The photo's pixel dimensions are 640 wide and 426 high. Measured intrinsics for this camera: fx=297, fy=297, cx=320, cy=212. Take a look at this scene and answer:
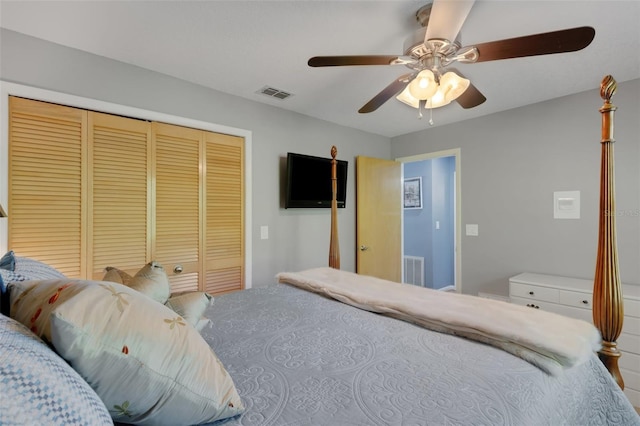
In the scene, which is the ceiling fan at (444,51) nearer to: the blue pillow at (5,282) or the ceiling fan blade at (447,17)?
the ceiling fan blade at (447,17)

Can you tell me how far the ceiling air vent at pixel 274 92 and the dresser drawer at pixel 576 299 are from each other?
114 inches

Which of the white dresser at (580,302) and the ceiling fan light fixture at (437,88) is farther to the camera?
the white dresser at (580,302)

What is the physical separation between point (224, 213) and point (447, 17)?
2.18 meters

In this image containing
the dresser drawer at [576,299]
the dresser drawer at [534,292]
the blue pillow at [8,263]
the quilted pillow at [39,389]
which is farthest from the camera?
the dresser drawer at [534,292]

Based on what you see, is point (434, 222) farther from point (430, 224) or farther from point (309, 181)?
point (309, 181)

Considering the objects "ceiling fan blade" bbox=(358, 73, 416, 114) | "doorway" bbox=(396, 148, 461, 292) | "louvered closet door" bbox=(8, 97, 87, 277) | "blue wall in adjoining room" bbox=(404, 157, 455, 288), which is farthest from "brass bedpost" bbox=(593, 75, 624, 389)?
"blue wall in adjoining room" bbox=(404, 157, 455, 288)

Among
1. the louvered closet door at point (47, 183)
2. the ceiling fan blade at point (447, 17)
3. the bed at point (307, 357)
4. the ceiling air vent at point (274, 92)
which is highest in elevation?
the ceiling air vent at point (274, 92)

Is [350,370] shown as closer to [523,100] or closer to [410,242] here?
[523,100]

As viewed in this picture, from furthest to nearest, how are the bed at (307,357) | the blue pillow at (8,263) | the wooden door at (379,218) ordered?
the wooden door at (379,218) < the blue pillow at (8,263) < the bed at (307,357)

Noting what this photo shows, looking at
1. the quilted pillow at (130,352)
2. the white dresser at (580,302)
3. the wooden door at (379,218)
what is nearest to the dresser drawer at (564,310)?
the white dresser at (580,302)

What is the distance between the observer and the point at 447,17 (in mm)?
1280

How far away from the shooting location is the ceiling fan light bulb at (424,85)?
Result: 5.40 feet

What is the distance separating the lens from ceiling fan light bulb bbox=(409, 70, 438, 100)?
5.40ft

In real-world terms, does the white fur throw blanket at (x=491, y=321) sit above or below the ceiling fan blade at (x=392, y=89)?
below
